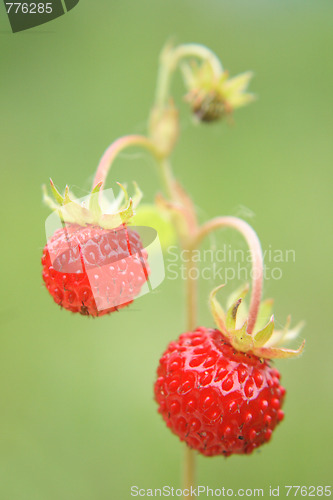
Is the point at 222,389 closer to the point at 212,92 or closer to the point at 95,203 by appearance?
the point at 95,203

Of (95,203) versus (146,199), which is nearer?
(95,203)

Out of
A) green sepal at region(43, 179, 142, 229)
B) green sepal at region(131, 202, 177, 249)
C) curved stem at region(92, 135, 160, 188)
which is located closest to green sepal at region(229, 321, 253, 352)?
green sepal at region(43, 179, 142, 229)

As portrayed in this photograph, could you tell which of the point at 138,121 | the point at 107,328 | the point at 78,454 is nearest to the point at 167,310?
the point at 107,328

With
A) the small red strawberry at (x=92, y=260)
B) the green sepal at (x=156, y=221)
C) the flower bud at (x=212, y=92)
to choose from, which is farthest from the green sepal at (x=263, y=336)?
the flower bud at (x=212, y=92)

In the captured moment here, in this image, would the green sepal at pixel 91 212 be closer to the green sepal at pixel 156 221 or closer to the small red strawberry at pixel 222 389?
the small red strawberry at pixel 222 389

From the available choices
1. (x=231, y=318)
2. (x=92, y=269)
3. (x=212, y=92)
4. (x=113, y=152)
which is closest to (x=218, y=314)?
(x=231, y=318)

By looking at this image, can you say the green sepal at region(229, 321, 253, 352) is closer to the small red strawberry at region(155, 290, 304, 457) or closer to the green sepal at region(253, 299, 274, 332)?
the small red strawberry at region(155, 290, 304, 457)
